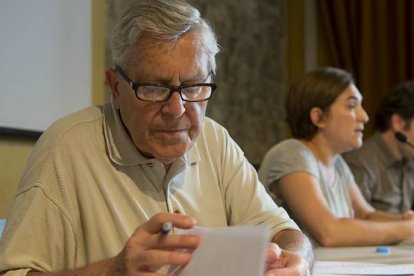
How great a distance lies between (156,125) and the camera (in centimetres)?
119

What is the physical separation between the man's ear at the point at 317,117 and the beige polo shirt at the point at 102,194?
2.88ft

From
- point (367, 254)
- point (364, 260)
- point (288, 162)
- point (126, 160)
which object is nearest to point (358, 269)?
point (364, 260)

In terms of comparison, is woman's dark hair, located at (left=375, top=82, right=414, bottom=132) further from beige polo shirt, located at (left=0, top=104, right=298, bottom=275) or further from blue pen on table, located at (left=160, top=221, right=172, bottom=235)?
blue pen on table, located at (left=160, top=221, right=172, bottom=235)

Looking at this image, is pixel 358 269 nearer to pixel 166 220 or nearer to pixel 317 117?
pixel 166 220

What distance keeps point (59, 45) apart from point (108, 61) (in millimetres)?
281

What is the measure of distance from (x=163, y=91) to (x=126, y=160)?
0.16 metres

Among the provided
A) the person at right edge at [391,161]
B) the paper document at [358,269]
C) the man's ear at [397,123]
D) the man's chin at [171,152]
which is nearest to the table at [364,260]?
the paper document at [358,269]

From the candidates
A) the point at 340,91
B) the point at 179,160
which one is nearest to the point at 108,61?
the point at 340,91

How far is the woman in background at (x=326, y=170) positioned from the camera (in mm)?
1972

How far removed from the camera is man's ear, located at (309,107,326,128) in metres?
2.26

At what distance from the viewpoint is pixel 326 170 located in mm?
2256

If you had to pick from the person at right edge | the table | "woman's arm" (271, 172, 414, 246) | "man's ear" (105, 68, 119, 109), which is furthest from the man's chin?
the person at right edge

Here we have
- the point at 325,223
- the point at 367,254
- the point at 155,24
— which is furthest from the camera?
the point at 325,223

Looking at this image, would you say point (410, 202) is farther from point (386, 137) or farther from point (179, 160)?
point (179, 160)
